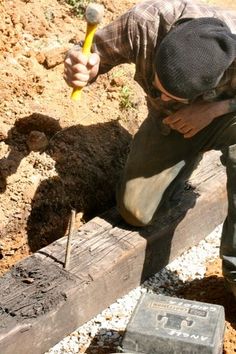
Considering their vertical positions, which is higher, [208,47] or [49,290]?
[208,47]

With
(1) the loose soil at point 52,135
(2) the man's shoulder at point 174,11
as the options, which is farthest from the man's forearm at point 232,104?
(1) the loose soil at point 52,135

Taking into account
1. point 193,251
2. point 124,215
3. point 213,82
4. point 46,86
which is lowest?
point 193,251

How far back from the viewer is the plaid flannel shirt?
3.52 metres

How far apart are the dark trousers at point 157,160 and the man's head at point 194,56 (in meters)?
0.57

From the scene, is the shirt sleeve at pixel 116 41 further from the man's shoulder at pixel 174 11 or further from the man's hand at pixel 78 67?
the man's hand at pixel 78 67

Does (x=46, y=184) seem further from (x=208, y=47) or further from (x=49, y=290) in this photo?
(x=208, y=47)

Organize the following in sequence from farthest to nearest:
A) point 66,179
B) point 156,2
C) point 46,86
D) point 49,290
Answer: point 46,86 < point 66,179 < point 156,2 < point 49,290

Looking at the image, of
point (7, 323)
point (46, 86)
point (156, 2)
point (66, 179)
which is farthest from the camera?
point (46, 86)

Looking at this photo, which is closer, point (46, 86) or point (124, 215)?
point (124, 215)

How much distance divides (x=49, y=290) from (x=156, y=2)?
1.49 meters

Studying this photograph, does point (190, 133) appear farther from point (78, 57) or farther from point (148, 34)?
point (78, 57)

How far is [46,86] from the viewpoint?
4.18 meters

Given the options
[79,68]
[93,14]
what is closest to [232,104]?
[79,68]

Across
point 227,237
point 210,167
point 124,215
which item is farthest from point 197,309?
point 210,167
